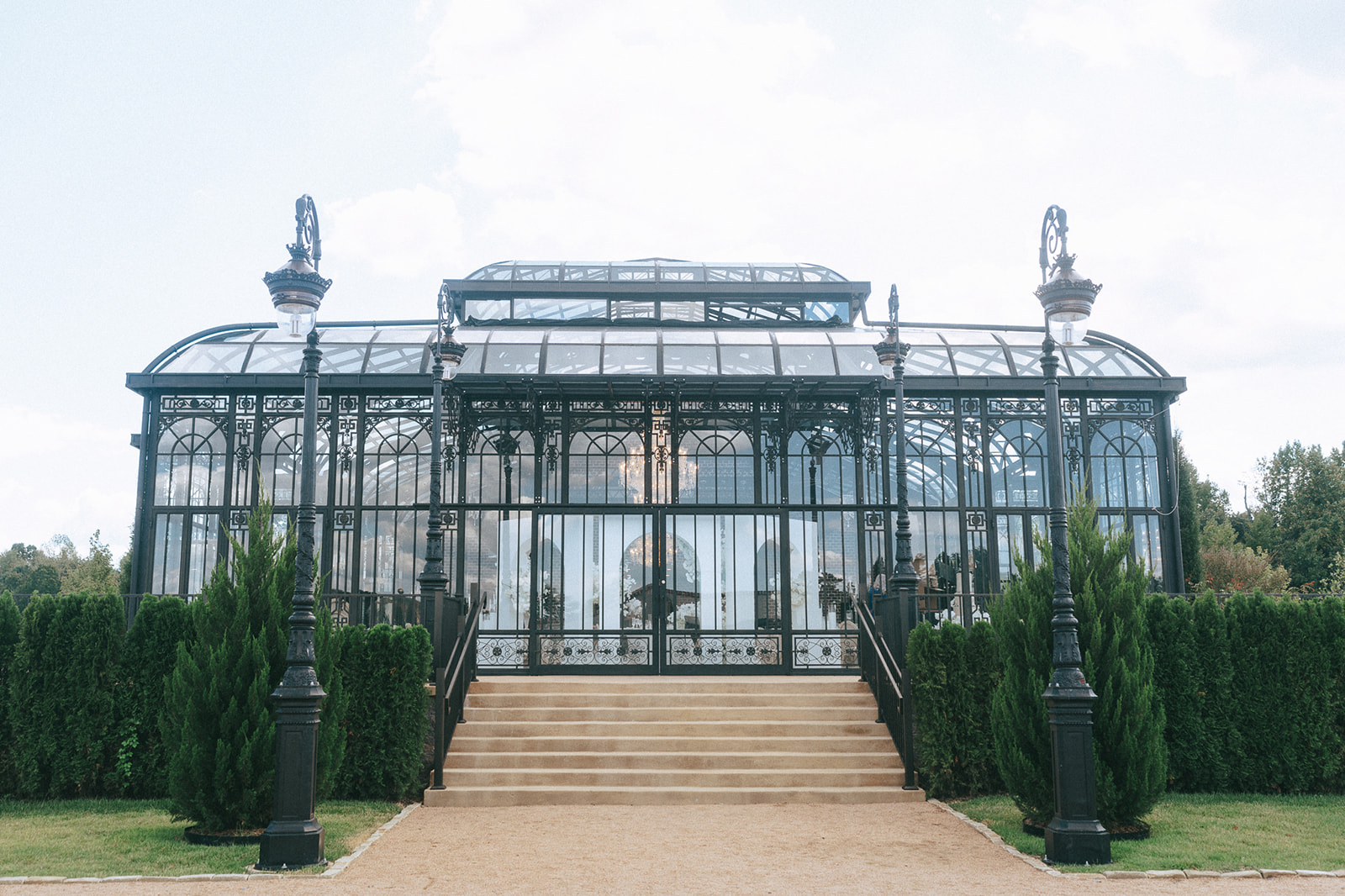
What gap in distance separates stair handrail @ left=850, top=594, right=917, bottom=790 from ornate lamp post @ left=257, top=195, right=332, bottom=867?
20.7ft

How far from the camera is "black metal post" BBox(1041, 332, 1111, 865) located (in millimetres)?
7316

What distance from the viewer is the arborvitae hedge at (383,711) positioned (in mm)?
10195

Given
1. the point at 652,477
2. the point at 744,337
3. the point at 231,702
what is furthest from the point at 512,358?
the point at 231,702

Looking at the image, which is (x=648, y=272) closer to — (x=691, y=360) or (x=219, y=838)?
(x=691, y=360)

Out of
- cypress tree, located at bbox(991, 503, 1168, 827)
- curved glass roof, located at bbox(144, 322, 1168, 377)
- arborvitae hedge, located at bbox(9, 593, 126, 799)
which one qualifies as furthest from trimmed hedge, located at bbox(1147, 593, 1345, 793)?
arborvitae hedge, located at bbox(9, 593, 126, 799)

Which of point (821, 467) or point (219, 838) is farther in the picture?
point (821, 467)

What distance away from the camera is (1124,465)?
16.3m

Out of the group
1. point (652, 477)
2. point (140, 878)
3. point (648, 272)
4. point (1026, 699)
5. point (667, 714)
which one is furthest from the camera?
point (648, 272)

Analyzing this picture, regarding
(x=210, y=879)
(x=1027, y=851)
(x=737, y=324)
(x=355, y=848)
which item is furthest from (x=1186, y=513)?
(x=210, y=879)

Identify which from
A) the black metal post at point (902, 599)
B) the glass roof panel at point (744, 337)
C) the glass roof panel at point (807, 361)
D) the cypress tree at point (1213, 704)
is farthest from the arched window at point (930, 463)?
the cypress tree at point (1213, 704)

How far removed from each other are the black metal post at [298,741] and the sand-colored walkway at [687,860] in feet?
1.04

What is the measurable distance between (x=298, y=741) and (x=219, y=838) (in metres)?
1.46

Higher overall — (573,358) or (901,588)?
(573,358)

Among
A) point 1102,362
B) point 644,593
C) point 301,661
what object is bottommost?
point 301,661
